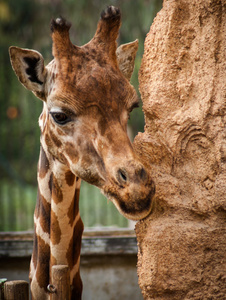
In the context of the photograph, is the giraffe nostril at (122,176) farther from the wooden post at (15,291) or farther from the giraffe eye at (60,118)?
the wooden post at (15,291)

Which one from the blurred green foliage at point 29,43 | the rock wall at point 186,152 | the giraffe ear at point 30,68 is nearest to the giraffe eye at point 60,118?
the giraffe ear at point 30,68

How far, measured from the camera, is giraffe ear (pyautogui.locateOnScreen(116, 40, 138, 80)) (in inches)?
131

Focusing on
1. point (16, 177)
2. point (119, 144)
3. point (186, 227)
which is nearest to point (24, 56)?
point (119, 144)

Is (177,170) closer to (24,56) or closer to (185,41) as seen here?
(185,41)

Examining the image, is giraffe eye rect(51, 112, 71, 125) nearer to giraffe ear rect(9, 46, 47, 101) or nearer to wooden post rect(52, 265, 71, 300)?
giraffe ear rect(9, 46, 47, 101)

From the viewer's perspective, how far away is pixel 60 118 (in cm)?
287

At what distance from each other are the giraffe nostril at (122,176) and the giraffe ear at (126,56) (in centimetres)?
113

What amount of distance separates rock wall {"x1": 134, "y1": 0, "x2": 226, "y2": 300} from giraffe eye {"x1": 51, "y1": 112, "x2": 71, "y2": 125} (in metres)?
0.49

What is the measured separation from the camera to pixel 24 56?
9.89 feet

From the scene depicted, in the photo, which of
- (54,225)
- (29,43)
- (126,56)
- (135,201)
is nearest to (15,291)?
(54,225)

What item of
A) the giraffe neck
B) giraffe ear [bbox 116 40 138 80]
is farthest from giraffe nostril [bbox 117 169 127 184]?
giraffe ear [bbox 116 40 138 80]

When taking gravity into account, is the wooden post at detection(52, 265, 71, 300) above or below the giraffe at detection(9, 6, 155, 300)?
below

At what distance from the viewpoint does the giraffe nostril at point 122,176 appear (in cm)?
244

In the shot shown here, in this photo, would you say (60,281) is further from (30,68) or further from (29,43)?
(29,43)
